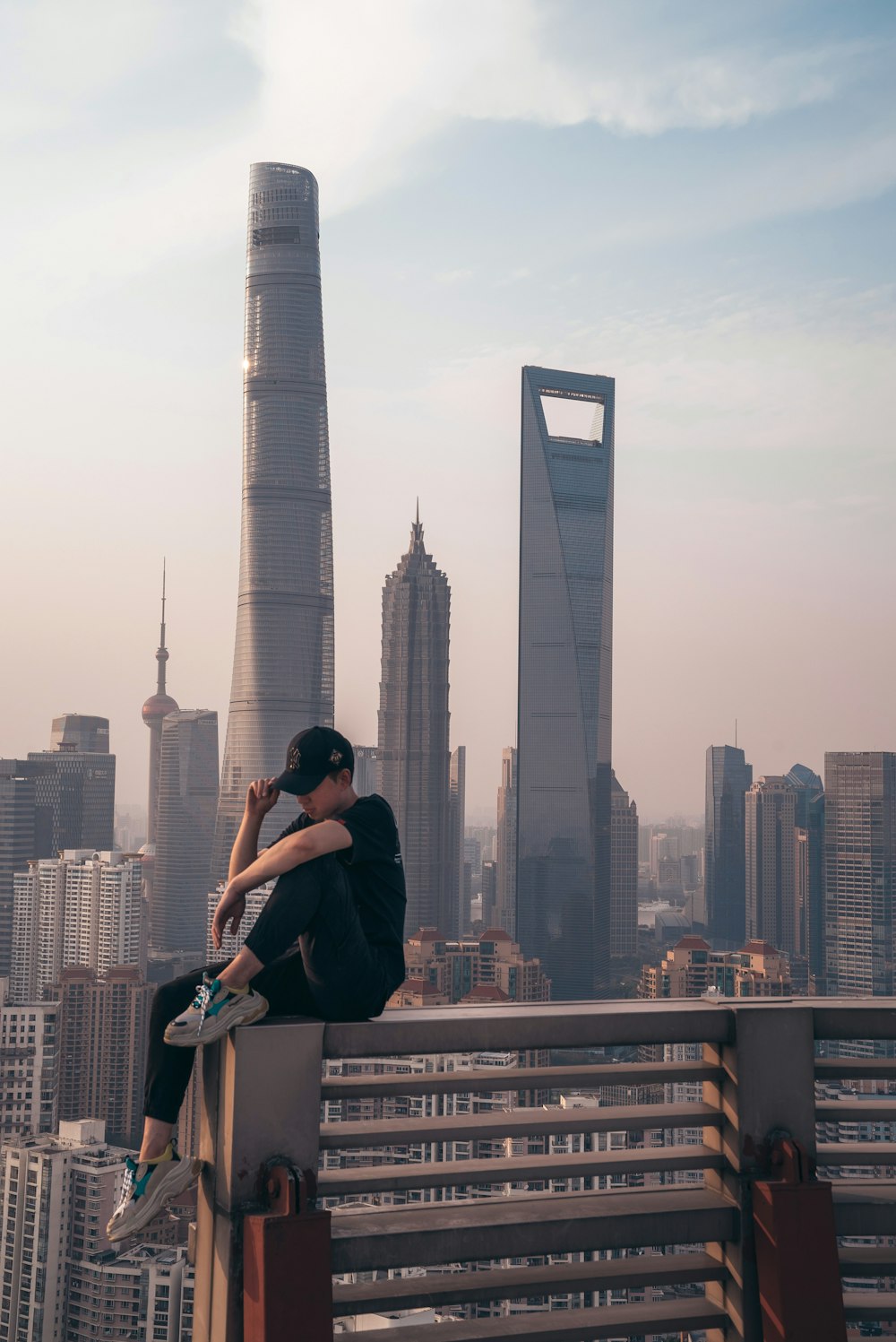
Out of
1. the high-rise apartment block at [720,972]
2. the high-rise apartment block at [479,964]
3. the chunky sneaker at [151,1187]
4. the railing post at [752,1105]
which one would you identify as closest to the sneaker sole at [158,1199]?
the chunky sneaker at [151,1187]

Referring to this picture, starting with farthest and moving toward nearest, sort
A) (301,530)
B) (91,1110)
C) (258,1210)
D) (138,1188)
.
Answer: (301,530)
(91,1110)
(138,1188)
(258,1210)

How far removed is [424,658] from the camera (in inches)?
4732

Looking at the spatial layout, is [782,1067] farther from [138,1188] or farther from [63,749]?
[63,749]

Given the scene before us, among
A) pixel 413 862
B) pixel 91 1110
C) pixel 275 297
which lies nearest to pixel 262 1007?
pixel 91 1110

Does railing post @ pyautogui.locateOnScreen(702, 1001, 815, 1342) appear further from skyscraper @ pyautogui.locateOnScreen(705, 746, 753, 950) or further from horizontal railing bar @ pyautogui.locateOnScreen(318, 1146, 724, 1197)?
skyscraper @ pyautogui.locateOnScreen(705, 746, 753, 950)

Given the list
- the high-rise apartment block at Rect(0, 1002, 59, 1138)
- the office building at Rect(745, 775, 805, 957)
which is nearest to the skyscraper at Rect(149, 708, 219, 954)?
the high-rise apartment block at Rect(0, 1002, 59, 1138)

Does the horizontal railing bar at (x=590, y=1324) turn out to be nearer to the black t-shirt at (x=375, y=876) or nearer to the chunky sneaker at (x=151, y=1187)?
the chunky sneaker at (x=151, y=1187)

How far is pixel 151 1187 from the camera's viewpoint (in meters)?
2.61

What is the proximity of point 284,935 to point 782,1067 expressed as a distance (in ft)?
3.96

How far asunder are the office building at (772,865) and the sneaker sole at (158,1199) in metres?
101

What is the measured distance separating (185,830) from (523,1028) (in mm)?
125562

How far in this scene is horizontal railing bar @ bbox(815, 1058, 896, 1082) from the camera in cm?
280

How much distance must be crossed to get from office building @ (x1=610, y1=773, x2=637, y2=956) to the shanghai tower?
110ft

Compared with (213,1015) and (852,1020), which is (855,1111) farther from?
(213,1015)
